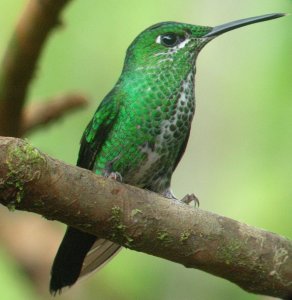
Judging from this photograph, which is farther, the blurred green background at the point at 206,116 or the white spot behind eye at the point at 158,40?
the blurred green background at the point at 206,116

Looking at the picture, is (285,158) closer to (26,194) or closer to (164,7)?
(164,7)

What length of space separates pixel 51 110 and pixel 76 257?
0.66m

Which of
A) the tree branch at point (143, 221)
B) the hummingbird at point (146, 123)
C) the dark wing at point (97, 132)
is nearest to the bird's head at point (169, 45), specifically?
the hummingbird at point (146, 123)

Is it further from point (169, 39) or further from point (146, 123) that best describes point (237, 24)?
point (146, 123)

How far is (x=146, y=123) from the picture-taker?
12.2ft

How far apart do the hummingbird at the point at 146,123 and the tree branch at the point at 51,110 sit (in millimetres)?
272

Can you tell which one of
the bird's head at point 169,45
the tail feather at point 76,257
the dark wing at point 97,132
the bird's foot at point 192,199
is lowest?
the tail feather at point 76,257

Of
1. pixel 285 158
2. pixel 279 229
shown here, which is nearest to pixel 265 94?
pixel 285 158

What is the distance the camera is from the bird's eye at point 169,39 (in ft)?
13.0

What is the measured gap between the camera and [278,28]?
4.29 metres

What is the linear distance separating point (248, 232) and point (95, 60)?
2.75 meters

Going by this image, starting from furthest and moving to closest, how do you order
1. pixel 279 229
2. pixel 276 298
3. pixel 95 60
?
pixel 95 60, pixel 279 229, pixel 276 298

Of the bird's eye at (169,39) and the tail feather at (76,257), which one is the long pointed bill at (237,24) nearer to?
the bird's eye at (169,39)

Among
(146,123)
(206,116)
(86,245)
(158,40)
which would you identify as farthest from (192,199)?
(206,116)
